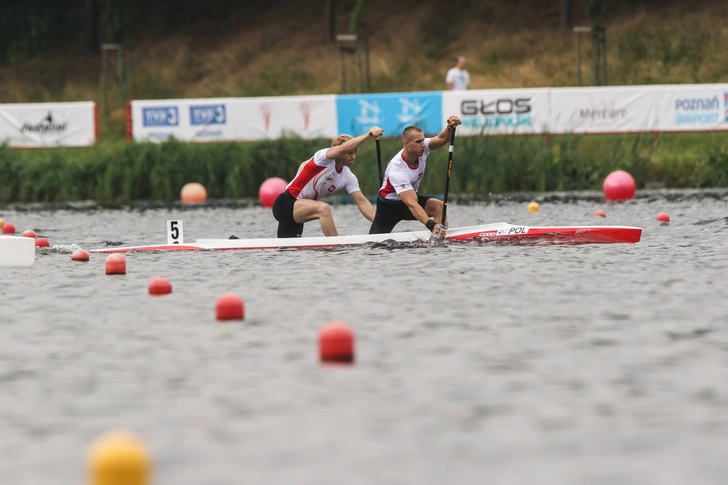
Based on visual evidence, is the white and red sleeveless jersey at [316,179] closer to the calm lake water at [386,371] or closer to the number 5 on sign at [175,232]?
the number 5 on sign at [175,232]

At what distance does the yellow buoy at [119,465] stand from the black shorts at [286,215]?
11044 millimetres

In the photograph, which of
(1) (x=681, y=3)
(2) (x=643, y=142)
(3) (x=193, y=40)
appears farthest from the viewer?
(3) (x=193, y=40)

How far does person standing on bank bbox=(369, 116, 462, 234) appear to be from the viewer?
49.9 ft

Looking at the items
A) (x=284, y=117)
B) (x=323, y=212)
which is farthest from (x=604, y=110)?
(x=323, y=212)

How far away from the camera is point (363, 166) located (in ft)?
83.4

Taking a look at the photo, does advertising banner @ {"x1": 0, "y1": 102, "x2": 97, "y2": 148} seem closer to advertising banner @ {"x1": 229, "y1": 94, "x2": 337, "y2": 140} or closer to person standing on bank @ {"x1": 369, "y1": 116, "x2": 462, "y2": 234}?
advertising banner @ {"x1": 229, "y1": 94, "x2": 337, "y2": 140}

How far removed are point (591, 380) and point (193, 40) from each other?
4130cm

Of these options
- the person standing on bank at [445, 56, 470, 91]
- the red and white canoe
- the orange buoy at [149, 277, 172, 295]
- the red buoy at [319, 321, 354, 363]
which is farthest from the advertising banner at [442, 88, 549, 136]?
the red buoy at [319, 321, 354, 363]

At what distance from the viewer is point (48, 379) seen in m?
7.48

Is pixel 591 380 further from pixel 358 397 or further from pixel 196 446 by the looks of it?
pixel 196 446

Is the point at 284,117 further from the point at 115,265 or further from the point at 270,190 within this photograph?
the point at 115,265

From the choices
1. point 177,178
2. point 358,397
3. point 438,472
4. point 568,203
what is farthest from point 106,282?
point 177,178

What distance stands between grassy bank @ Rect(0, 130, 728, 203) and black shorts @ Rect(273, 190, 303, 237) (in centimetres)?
907

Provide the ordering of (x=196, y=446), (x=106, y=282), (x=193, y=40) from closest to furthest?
(x=196, y=446) → (x=106, y=282) → (x=193, y=40)
